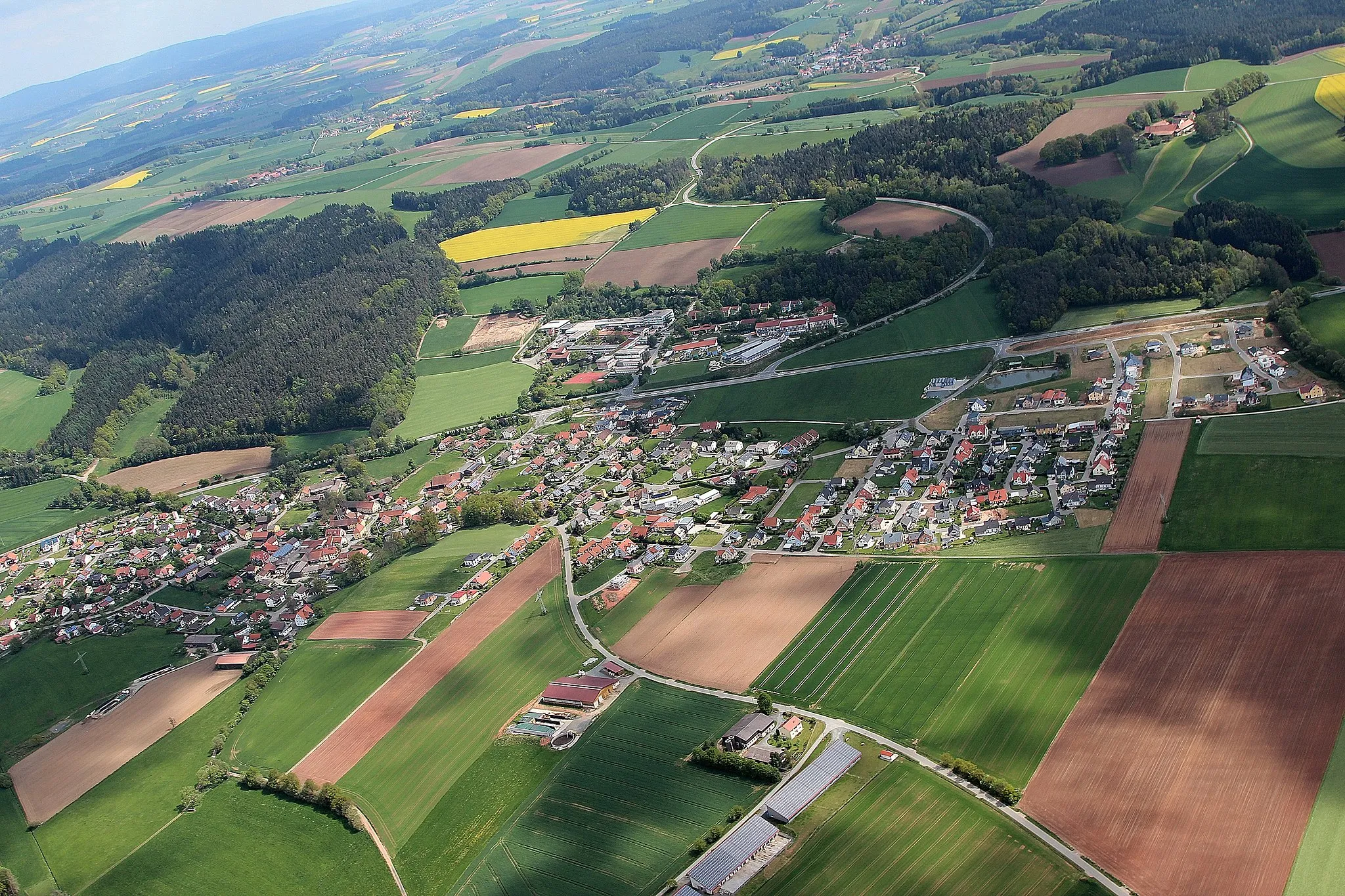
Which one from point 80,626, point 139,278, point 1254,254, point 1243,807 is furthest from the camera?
point 139,278

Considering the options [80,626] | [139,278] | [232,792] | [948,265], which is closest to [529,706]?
[232,792]

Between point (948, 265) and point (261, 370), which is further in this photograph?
point (261, 370)

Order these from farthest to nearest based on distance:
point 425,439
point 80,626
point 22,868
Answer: point 425,439 < point 80,626 < point 22,868

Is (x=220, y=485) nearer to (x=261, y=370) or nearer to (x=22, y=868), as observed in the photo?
(x=261, y=370)

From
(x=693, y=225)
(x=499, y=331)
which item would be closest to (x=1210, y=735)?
(x=499, y=331)

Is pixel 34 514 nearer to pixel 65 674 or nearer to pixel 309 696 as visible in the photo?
pixel 65 674

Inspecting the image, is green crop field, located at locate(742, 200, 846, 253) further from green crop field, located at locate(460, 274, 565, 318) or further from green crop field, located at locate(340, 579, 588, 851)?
green crop field, located at locate(340, 579, 588, 851)

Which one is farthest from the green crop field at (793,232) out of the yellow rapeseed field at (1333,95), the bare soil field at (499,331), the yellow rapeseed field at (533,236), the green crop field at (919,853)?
the green crop field at (919,853)

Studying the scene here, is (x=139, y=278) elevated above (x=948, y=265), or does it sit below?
above
